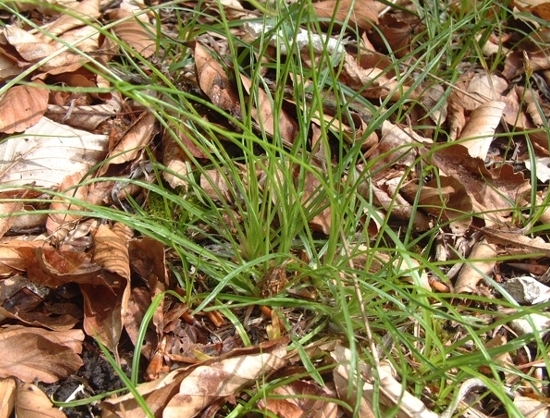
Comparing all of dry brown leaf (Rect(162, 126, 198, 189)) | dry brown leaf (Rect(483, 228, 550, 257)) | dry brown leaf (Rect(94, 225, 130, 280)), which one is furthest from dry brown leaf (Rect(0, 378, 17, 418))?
dry brown leaf (Rect(483, 228, 550, 257))

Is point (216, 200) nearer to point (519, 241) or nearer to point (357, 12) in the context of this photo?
point (519, 241)

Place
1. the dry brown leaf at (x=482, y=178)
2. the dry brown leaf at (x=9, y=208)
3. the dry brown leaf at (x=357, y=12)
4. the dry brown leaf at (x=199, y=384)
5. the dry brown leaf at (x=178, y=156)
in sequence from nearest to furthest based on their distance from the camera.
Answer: the dry brown leaf at (x=199, y=384) → the dry brown leaf at (x=9, y=208) → the dry brown leaf at (x=178, y=156) → the dry brown leaf at (x=482, y=178) → the dry brown leaf at (x=357, y=12)

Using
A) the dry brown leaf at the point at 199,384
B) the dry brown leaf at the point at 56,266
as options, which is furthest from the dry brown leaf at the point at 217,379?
the dry brown leaf at the point at 56,266

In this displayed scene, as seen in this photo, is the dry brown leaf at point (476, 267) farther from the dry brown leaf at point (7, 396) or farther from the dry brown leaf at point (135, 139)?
the dry brown leaf at point (7, 396)

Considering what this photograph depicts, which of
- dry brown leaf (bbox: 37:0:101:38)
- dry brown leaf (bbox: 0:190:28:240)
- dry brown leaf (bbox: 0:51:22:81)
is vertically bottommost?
dry brown leaf (bbox: 0:190:28:240)

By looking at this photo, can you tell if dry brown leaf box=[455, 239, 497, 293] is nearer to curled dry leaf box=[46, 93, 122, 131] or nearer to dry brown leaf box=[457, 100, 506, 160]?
dry brown leaf box=[457, 100, 506, 160]

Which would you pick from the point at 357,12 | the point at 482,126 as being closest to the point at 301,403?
the point at 482,126

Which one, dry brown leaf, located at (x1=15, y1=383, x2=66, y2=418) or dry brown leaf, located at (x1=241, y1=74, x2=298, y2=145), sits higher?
dry brown leaf, located at (x1=241, y1=74, x2=298, y2=145)
